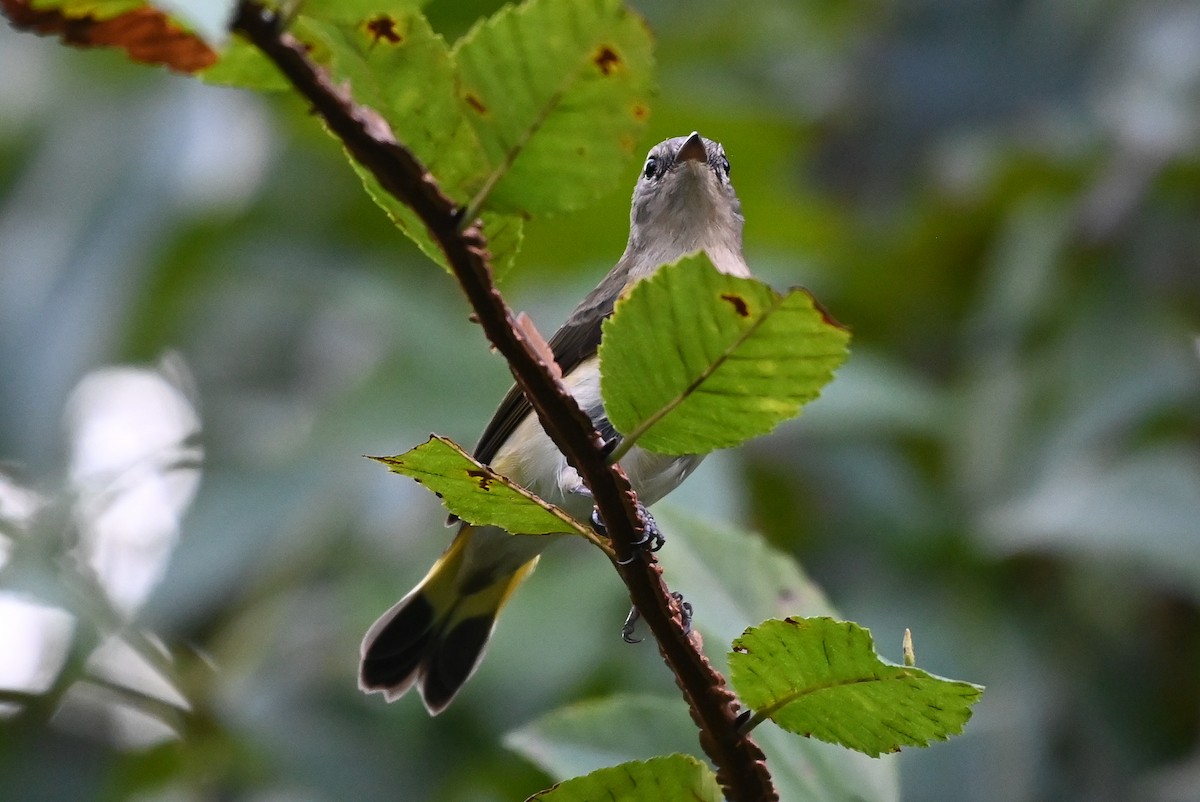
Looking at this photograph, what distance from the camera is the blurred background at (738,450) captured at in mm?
3285

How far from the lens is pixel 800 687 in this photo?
1122 millimetres

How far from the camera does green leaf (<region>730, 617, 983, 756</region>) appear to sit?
1.07 meters

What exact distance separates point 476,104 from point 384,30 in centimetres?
7

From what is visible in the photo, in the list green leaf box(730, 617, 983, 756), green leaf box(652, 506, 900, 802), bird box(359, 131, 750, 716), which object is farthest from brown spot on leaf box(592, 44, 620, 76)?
bird box(359, 131, 750, 716)

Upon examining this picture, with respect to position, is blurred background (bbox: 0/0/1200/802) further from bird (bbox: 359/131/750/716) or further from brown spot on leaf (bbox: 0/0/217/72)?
brown spot on leaf (bbox: 0/0/217/72)

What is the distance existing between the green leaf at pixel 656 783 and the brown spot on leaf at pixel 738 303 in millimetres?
437

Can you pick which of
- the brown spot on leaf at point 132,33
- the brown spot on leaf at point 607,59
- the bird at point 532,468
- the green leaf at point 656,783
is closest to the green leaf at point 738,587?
the green leaf at point 656,783

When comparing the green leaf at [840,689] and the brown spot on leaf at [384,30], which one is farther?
the green leaf at [840,689]

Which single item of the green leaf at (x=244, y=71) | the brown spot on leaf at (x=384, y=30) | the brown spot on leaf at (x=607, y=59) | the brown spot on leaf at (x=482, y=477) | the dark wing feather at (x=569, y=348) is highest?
the dark wing feather at (x=569, y=348)

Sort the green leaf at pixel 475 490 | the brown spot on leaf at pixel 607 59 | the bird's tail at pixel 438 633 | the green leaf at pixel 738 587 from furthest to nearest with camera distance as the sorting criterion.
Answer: the bird's tail at pixel 438 633 < the green leaf at pixel 738 587 < the green leaf at pixel 475 490 < the brown spot on leaf at pixel 607 59

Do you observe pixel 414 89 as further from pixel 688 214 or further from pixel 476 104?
pixel 688 214

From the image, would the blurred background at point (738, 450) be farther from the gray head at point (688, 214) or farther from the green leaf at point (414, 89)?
the green leaf at point (414, 89)

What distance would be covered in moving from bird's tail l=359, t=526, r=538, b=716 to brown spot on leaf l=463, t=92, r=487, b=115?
6.01 feet

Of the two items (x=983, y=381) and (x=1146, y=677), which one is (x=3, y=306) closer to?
(x=983, y=381)
